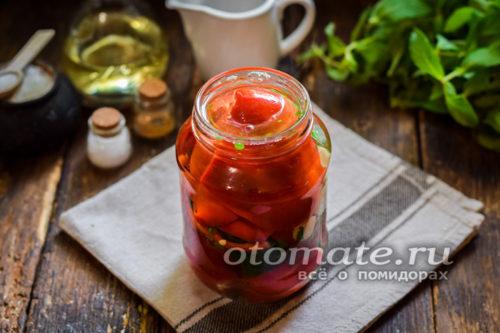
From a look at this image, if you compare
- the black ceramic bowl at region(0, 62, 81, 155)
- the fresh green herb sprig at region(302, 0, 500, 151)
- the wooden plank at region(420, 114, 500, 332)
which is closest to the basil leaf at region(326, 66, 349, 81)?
the fresh green herb sprig at region(302, 0, 500, 151)

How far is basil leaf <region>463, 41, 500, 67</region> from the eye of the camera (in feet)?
2.81

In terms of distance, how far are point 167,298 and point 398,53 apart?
1.51 ft

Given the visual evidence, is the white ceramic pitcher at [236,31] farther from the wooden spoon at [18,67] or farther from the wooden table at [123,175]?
the wooden spoon at [18,67]

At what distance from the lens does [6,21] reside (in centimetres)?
113

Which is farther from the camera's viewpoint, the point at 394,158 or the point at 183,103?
the point at 183,103

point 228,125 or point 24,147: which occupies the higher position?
point 228,125

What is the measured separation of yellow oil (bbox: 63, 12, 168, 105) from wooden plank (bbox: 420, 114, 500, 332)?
15.7 inches

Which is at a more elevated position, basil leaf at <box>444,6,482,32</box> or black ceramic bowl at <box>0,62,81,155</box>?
black ceramic bowl at <box>0,62,81,155</box>

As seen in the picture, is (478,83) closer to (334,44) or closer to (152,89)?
(334,44)

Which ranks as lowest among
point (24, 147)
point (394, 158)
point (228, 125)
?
point (394, 158)

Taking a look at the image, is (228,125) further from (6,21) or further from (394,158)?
(6,21)

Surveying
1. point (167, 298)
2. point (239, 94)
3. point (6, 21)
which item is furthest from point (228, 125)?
point (6, 21)

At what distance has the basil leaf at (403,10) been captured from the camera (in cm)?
94

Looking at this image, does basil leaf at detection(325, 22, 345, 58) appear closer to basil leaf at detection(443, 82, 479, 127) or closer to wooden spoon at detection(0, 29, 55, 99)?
basil leaf at detection(443, 82, 479, 127)
